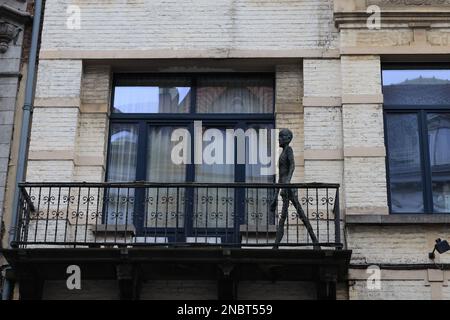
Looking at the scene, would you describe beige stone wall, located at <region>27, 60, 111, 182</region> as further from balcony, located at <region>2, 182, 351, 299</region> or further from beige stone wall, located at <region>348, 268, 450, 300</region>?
beige stone wall, located at <region>348, 268, 450, 300</region>

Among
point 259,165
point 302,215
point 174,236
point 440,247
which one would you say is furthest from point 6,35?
point 440,247

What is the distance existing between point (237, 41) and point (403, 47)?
263 centimetres

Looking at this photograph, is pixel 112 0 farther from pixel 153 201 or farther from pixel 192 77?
pixel 153 201

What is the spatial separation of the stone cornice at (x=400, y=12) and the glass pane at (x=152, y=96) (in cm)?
276

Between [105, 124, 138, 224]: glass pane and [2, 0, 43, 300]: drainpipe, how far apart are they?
1343 mm

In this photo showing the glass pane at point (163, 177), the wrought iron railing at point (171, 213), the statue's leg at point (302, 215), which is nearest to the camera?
the statue's leg at point (302, 215)

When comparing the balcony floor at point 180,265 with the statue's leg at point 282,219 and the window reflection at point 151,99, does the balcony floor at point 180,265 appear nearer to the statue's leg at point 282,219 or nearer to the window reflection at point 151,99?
the statue's leg at point 282,219

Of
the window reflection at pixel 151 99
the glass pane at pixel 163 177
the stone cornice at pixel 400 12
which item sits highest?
the stone cornice at pixel 400 12

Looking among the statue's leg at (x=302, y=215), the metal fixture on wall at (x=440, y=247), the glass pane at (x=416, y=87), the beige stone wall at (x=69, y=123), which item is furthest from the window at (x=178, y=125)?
the metal fixture on wall at (x=440, y=247)

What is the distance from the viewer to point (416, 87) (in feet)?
48.1

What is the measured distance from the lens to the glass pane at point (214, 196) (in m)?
13.9

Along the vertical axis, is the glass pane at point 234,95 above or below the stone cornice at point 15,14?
below

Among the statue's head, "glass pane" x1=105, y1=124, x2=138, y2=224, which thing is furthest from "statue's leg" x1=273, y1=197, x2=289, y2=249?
"glass pane" x1=105, y1=124, x2=138, y2=224
